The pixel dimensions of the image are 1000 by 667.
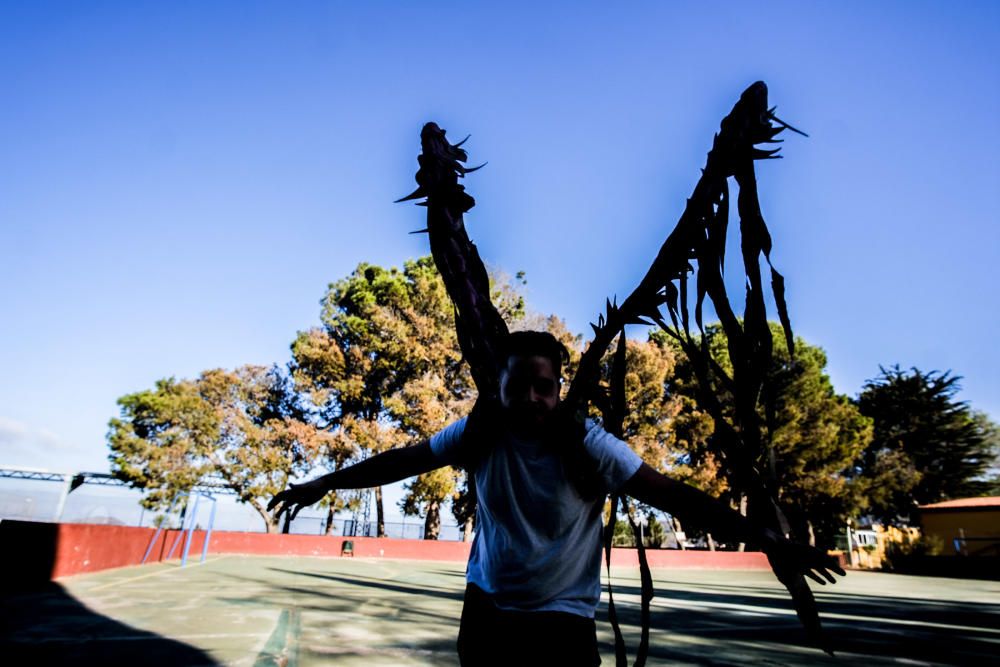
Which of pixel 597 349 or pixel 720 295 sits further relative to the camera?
pixel 597 349

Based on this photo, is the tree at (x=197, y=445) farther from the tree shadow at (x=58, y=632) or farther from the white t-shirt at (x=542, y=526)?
the white t-shirt at (x=542, y=526)

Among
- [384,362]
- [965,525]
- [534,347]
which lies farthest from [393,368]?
[965,525]

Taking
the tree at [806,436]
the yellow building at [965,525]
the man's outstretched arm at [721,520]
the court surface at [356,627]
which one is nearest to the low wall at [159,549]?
the court surface at [356,627]

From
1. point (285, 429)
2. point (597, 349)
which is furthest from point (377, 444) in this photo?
point (597, 349)

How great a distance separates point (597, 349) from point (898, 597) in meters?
14.4

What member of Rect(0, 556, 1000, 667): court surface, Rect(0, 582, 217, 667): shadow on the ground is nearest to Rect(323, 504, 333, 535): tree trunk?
Rect(0, 556, 1000, 667): court surface

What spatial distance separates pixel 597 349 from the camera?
69.7 inches

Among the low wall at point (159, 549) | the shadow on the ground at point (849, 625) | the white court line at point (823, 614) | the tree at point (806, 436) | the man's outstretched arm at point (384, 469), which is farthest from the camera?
the tree at point (806, 436)

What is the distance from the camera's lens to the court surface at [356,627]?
15.0 ft

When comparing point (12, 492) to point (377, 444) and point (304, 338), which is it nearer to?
point (304, 338)

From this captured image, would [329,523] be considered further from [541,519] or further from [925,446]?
[925,446]

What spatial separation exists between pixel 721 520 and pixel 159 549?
62.4 feet

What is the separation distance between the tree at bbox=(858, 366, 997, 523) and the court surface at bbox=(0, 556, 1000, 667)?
29.0m

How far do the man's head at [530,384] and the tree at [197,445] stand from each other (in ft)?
76.4
